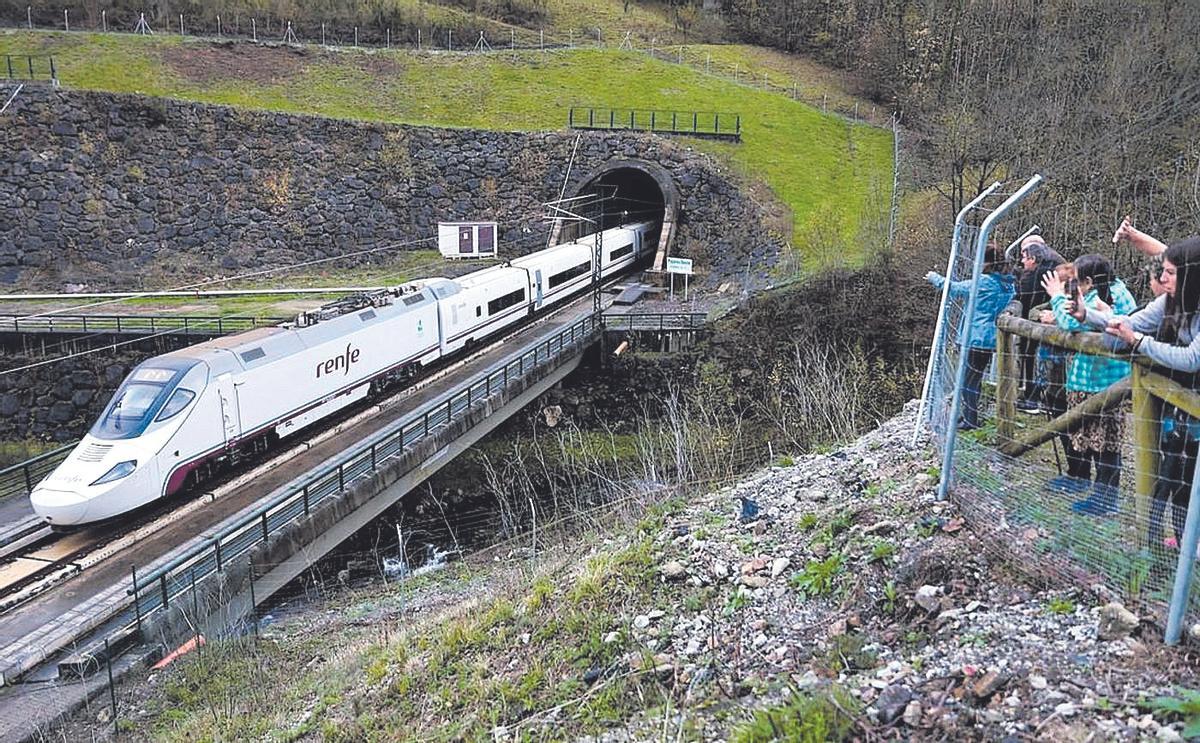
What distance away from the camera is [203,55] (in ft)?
133

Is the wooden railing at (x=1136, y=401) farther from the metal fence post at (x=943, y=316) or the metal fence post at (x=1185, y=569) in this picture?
the metal fence post at (x=943, y=316)

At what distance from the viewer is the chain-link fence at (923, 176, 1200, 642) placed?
16.8 ft

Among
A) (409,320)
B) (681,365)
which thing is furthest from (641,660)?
(681,365)

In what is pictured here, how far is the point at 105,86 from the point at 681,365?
2876 centimetres

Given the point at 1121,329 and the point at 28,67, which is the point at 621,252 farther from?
the point at 1121,329

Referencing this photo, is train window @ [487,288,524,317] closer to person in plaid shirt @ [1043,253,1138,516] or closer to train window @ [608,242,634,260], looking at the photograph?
train window @ [608,242,634,260]

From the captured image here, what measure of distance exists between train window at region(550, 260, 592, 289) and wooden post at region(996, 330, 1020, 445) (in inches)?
865

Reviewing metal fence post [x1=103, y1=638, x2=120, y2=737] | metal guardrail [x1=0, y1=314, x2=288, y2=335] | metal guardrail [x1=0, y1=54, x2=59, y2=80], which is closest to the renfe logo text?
metal fence post [x1=103, y1=638, x2=120, y2=737]

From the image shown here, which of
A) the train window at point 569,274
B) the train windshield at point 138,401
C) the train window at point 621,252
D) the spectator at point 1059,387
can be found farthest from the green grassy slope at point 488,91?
the spectator at point 1059,387

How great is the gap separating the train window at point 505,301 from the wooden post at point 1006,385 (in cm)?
1873

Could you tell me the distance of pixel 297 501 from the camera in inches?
551

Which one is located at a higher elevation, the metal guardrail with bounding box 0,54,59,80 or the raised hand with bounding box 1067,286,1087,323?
the metal guardrail with bounding box 0,54,59,80

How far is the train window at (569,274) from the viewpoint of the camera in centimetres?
2850

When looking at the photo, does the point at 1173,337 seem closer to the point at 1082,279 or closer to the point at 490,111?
the point at 1082,279
